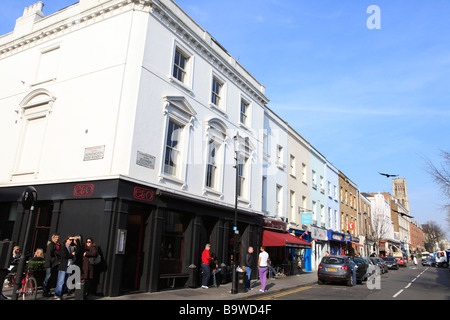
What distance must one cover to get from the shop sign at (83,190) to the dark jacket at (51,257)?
1.95 m

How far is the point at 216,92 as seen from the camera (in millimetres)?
17578

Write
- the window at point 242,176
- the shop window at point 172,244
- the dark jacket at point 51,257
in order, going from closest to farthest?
the dark jacket at point 51,257, the shop window at point 172,244, the window at point 242,176

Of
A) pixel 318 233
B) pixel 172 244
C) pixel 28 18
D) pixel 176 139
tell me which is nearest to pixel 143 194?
pixel 172 244

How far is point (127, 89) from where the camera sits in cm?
1221

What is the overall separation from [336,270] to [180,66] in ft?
42.7

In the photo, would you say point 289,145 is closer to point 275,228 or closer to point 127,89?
point 275,228

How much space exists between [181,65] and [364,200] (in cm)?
4320

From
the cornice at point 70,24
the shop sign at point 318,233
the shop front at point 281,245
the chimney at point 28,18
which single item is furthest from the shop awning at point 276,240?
the chimney at point 28,18

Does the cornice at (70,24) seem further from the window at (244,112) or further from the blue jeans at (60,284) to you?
the blue jeans at (60,284)

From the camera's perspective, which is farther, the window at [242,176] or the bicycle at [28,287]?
the window at [242,176]

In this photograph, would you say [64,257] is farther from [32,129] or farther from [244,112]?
[244,112]

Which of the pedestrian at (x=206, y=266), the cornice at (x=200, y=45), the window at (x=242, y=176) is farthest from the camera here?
the window at (x=242, y=176)

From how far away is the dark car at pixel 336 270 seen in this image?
666 inches
